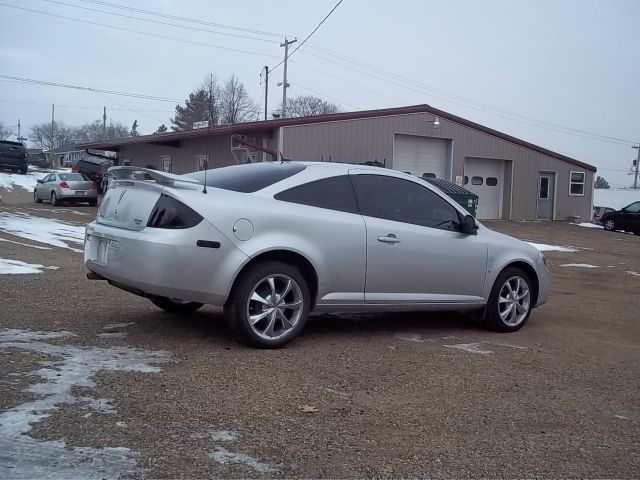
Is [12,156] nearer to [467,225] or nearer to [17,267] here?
[17,267]

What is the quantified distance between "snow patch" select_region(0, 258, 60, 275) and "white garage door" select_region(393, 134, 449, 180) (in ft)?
54.2

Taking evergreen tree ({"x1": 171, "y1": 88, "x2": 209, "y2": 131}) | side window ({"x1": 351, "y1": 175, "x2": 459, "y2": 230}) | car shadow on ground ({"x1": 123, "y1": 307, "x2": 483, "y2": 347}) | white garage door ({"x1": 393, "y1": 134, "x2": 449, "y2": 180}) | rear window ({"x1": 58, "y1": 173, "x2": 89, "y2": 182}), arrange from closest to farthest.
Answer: car shadow on ground ({"x1": 123, "y1": 307, "x2": 483, "y2": 347}), side window ({"x1": 351, "y1": 175, "x2": 459, "y2": 230}), white garage door ({"x1": 393, "y1": 134, "x2": 449, "y2": 180}), rear window ({"x1": 58, "y1": 173, "x2": 89, "y2": 182}), evergreen tree ({"x1": 171, "y1": 88, "x2": 209, "y2": 131})

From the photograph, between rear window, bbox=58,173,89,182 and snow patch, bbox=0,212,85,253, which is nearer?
snow patch, bbox=0,212,85,253

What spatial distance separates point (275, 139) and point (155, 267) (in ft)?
55.0

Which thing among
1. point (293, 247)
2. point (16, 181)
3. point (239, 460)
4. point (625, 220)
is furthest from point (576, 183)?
point (16, 181)

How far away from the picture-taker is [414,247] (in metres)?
5.97

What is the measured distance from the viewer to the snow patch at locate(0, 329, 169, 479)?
3.04 m

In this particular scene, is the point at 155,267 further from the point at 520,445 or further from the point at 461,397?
the point at 520,445

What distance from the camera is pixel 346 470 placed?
3.27 meters

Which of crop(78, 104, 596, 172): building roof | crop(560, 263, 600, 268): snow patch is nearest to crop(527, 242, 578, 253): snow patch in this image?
crop(560, 263, 600, 268): snow patch

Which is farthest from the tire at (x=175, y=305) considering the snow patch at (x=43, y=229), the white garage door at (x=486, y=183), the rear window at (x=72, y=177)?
the white garage door at (x=486, y=183)

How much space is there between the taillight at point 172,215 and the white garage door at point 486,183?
22.7 metres

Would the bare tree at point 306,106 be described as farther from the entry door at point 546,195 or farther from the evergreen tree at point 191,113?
the entry door at point 546,195

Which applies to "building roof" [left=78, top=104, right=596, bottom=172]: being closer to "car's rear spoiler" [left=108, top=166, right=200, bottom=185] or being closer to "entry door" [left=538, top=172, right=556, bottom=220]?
"entry door" [left=538, top=172, right=556, bottom=220]
